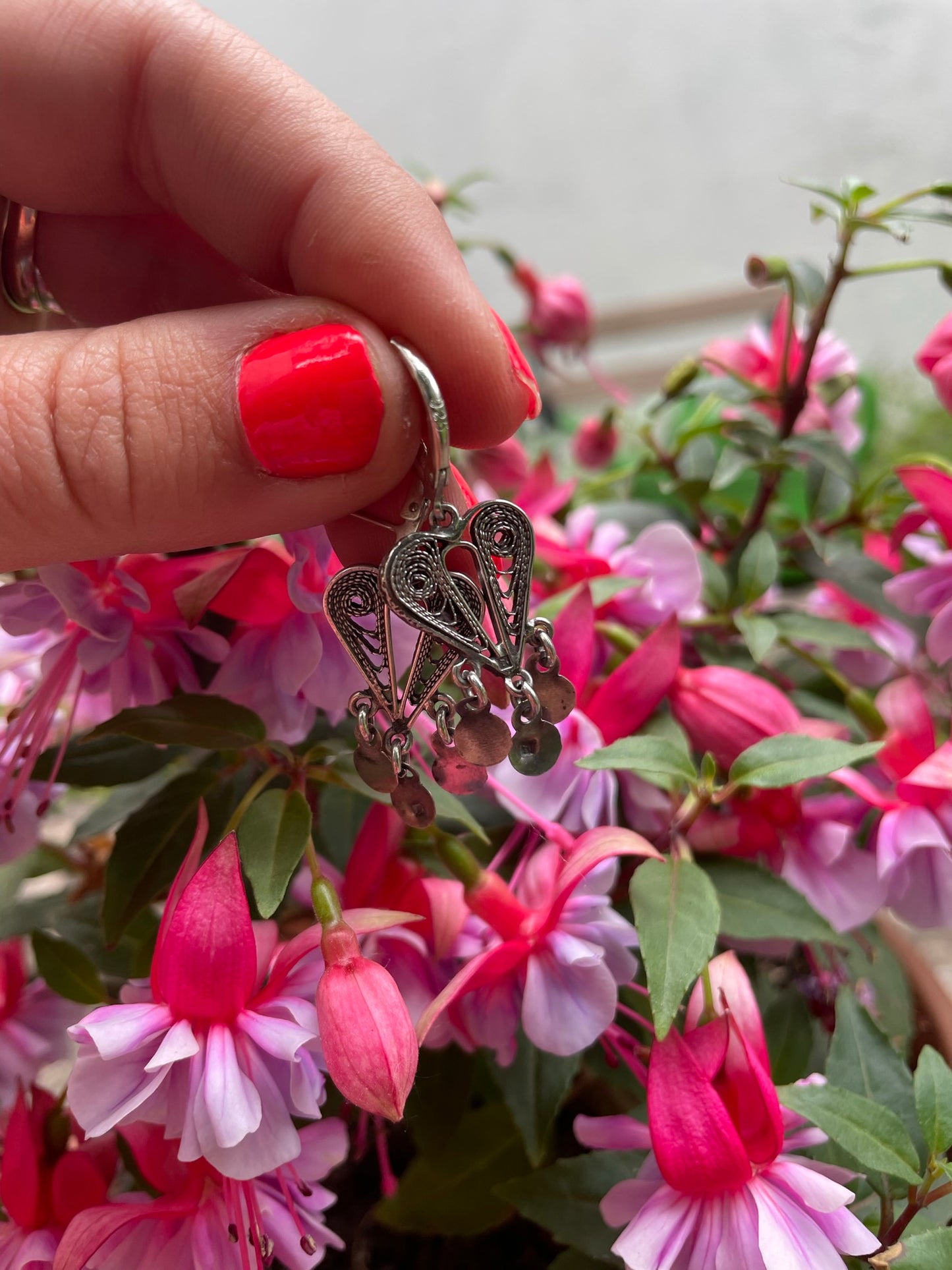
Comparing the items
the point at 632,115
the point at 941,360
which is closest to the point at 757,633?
the point at 941,360

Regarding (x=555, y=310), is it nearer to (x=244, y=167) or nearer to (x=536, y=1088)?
(x=244, y=167)

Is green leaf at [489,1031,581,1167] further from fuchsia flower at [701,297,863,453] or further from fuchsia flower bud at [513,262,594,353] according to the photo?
fuchsia flower bud at [513,262,594,353]

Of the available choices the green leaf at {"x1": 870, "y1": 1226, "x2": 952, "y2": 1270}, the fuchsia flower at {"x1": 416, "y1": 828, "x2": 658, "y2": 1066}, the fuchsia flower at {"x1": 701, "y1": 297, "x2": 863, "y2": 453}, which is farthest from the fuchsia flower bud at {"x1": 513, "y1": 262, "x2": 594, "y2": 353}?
the green leaf at {"x1": 870, "y1": 1226, "x2": 952, "y2": 1270}

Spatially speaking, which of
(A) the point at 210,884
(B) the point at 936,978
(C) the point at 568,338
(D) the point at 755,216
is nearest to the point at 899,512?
(B) the point at 936,978

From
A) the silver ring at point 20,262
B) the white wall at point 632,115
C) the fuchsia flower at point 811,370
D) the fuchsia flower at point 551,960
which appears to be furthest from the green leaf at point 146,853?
the white wall at point 632,115

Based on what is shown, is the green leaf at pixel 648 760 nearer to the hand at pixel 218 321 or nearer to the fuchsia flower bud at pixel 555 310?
the hand at pixel 218 321

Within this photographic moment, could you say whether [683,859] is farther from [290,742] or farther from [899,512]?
[899,512]
